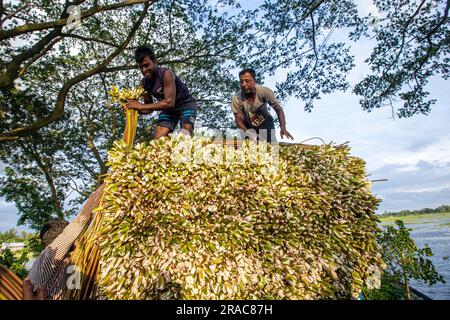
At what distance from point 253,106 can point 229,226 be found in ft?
6.72

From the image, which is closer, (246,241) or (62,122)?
(246,241)

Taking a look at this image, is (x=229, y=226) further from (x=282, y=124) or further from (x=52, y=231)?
(x=52, y=231)

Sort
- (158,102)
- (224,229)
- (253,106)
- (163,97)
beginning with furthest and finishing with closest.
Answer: (253,106)
(163,97)
(158,102)
(224,229)

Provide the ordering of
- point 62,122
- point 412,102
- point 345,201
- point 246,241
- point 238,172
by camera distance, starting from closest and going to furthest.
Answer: point 246,241, point 238,172, point 345,201, point 412,102, point 62,122

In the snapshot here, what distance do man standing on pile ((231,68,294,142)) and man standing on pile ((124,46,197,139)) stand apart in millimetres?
723

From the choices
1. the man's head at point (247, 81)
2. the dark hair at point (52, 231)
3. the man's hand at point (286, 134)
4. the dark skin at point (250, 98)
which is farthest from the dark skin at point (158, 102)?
the dark hair at point (52, 231)

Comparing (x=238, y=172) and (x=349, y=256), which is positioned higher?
(x=238, y=172)

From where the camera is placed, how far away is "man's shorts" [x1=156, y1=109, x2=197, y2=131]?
352 cm

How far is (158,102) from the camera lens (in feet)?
9.86

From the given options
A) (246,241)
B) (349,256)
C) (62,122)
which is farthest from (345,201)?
(62,122)

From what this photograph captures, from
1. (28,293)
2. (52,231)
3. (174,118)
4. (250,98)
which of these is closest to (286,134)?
(250,98)
